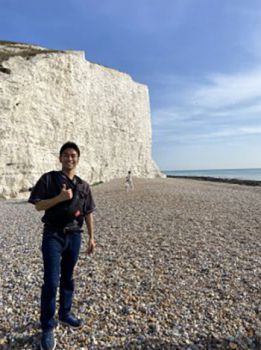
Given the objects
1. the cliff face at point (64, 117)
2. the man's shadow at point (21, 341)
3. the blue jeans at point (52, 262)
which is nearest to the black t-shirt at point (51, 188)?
the blue jeans at point (52, 262)

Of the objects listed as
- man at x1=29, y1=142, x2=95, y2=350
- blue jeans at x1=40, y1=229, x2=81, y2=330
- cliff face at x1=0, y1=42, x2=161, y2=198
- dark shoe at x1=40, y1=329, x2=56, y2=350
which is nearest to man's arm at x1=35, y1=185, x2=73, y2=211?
man at x1=29, y1=142, x2=95, y2=350

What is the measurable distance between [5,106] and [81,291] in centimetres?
1835

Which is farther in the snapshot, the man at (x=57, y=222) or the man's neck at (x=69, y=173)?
the man's neck at (x=69, y=173)

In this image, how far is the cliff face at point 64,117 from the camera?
20969 millimetres

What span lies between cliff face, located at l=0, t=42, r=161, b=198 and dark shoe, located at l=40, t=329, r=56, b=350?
1752 centimetres

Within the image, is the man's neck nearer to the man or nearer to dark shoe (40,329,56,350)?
the man

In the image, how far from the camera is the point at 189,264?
6102 mm

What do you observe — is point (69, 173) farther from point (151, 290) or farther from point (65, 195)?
point (151, 290)

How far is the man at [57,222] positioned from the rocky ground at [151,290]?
19.8 inches

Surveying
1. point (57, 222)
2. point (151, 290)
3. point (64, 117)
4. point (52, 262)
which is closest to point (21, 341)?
point (52, 262)

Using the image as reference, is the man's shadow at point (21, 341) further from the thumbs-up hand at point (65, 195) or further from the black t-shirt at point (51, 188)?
the thumbs-up hand at point (65, 195)

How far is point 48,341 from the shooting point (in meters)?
3.29

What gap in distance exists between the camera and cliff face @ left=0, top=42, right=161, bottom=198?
21.0m

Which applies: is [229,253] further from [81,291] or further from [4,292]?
[4,292]
